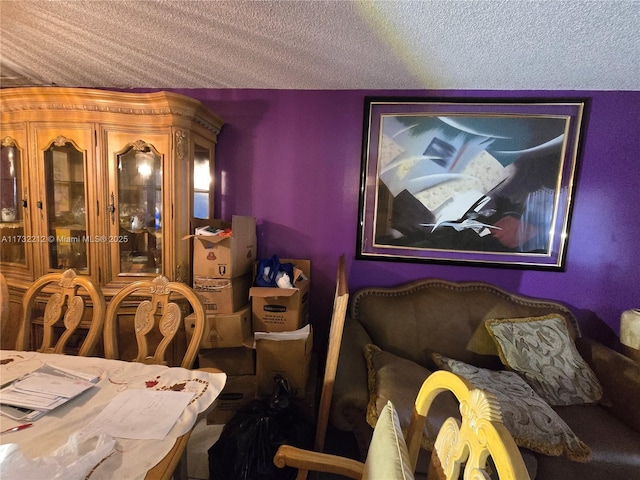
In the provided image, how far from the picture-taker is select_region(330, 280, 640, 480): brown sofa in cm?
116

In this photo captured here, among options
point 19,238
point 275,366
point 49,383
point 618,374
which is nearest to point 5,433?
point 49,383

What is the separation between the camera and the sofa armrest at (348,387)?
124 cm

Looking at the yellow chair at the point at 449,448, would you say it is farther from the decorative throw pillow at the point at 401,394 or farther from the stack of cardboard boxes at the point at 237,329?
the stack of cardboard boxes at the point at 237,329

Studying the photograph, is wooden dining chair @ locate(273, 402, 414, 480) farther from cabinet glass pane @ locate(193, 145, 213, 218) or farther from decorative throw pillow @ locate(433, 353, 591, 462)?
cabinet glass pane @ locate(193, 145, 213, 218)

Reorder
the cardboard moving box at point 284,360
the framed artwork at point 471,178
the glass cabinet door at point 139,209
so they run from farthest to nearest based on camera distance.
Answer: the framed artwork at point 471,178, the glass cabinet door at point 139,209, the cardboard moving box at point 284,360

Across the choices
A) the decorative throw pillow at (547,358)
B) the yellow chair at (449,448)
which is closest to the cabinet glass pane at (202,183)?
the yellow chair at (449,448)

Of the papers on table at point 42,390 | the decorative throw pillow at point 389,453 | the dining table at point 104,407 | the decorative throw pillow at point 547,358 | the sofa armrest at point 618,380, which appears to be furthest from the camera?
the decorative throw pillow at point 547,358

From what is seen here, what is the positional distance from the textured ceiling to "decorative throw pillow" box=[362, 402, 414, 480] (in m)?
1.51

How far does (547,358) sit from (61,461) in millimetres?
2086

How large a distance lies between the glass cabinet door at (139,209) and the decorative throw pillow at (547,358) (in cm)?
217

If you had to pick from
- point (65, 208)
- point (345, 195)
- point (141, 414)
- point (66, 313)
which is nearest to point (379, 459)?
point (141, 414)

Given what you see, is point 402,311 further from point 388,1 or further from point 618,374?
point 388,1

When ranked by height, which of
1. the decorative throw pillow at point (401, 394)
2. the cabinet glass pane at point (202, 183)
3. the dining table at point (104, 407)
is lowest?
the decorative throw pillow at point (401, 394)

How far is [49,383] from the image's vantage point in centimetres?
90
